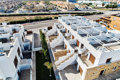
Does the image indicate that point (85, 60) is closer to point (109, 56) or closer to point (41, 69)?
point (109, 56)

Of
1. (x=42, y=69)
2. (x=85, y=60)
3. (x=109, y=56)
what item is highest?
(x=109, y=56)

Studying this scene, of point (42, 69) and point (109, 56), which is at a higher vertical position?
point (109, 56)

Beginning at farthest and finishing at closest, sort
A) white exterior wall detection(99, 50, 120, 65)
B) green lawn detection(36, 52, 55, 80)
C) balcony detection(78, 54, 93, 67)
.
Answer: green lawn detection(36, 52, 55, 80) < balcony detection(78, 54, 93, 67) < white exterior wall detection(99, 50, 120, 65)

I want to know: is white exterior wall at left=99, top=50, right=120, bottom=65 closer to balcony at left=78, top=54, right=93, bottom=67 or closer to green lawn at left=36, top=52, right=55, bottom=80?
balcony at left=78, top=54, right=93, bottom=67

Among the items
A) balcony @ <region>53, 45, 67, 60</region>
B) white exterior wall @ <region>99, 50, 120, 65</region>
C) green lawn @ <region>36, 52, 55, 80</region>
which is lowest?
green lawn @ <region>36, 52, 55, 80</region>

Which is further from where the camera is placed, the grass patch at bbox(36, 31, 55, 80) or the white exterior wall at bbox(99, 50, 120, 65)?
the grass patch at bbox(36, 31, 55, 80)

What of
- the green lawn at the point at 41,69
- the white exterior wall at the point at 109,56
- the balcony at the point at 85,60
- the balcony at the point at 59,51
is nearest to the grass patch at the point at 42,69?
the green lawn at the point at 41,69

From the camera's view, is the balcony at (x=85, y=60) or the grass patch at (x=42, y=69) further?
the grass patch at (x=42, y=69)

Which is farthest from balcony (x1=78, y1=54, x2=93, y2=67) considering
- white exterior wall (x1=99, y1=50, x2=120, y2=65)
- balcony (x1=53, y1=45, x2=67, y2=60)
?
balcony (x1=53, y1=45, x2=67, y2=60)

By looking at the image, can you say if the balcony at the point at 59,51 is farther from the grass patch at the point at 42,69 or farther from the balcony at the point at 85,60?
the balcony at the point at 85,60

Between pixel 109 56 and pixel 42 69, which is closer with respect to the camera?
pixel 109 56

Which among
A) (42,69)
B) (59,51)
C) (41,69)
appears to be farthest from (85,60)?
(41,69)

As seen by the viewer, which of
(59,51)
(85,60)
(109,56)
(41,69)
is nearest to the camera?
(109,56)

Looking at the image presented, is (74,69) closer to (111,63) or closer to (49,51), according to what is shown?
(111,63)
